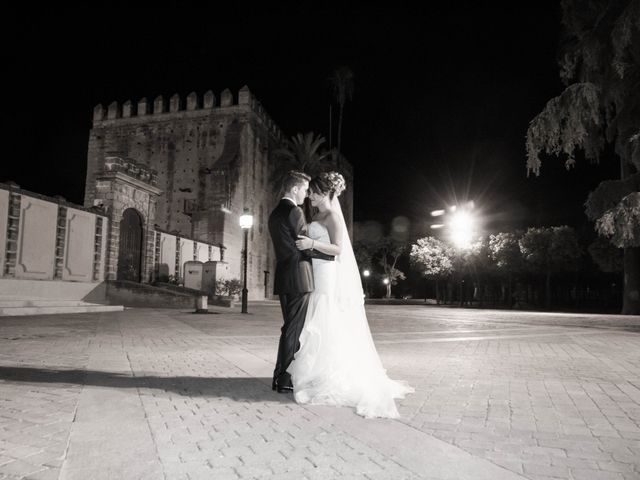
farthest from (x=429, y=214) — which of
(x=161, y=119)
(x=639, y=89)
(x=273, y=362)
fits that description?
(x=273, y=362)

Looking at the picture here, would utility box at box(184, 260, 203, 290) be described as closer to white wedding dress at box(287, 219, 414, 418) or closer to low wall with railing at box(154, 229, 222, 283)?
low wall with railing at box(154, 229, 222, 283)

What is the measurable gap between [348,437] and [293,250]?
1784mm

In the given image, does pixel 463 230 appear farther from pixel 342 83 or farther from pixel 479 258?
pixel 342 83

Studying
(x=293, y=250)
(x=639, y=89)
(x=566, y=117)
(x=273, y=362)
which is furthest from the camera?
(x=639, y=89)

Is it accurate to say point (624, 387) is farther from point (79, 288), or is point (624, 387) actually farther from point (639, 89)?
point (79, 288)

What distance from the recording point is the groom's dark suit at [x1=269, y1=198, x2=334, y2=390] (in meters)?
4.11

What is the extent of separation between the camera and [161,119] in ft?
125

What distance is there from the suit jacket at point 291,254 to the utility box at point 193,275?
20585 millimetres

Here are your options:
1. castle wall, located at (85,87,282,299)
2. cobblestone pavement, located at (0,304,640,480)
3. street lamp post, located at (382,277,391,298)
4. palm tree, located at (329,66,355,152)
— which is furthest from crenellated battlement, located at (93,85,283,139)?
cobblestone pavement, located at (0,304,640,480)

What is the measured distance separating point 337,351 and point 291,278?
0.77 meters

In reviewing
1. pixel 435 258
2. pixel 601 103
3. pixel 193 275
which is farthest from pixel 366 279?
pixel 601 103

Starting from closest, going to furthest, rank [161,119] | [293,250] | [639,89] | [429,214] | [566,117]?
[293,250], [566,117], [639,89], [161,119], [429,214]

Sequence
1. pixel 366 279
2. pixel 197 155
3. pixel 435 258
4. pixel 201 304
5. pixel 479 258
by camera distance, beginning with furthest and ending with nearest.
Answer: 1. pixel 366 279
2. pixel 197 155
3. pixel 435 258
4. pixel 479 258
5. pixel 201 304

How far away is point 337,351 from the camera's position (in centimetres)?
409
